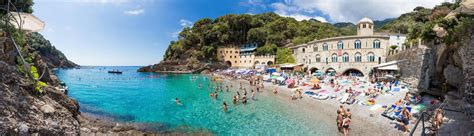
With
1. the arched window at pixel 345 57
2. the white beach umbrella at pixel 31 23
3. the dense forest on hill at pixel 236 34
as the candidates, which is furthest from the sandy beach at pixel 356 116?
the dense forest on hill at pixel 236 34

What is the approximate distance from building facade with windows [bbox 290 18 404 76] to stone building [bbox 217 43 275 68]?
24.1 m

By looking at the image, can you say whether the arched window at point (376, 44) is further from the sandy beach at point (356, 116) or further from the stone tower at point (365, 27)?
the sandy beach at point (356, 116)

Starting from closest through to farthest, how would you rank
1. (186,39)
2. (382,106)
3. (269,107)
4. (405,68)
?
(382,106) < (269,107) < (405,68) < (186,39)

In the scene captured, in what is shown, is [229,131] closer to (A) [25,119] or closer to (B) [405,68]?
(A) [25,119]

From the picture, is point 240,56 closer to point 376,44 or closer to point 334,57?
point 334,57

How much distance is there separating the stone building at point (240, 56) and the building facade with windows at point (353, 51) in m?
24.1

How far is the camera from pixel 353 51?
1364 inches

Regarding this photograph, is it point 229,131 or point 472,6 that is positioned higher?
point 472,6

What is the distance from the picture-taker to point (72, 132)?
6926mm

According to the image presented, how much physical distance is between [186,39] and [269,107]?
56.5 metres

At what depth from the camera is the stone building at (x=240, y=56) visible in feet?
207

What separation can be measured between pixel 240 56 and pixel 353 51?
1438 inches

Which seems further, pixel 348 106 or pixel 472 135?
pixel 348 106

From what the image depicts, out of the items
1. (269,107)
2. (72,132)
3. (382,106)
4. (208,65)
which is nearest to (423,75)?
(382,106)
